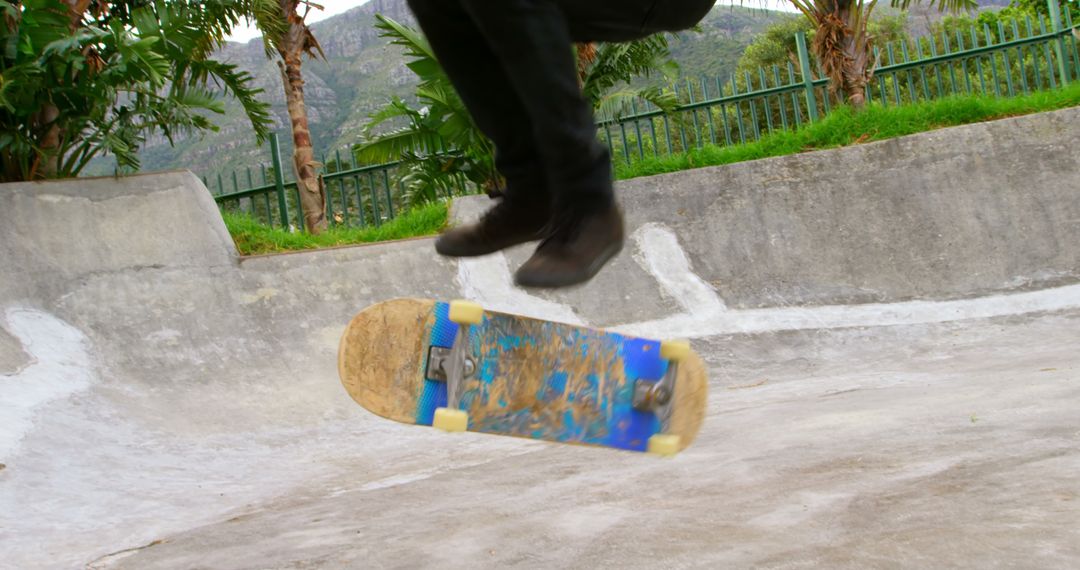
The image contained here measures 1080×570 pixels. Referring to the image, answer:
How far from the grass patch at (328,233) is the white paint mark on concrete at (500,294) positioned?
90cm

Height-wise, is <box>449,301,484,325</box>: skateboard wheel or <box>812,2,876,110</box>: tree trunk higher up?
<box>812,2,876,110</box>: tree trunk

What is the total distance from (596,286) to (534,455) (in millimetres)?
3487

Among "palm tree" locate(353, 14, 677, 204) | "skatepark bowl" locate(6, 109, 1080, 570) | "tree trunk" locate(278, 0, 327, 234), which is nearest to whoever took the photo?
"skatepark bowl" locate(6, 109, 1080, 570)

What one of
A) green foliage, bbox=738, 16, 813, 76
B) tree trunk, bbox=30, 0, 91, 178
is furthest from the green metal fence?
green foliage, bbox=738, 16, 813, 76

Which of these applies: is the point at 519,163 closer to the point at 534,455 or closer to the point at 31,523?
the point at 534,455

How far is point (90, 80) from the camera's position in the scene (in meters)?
7.19

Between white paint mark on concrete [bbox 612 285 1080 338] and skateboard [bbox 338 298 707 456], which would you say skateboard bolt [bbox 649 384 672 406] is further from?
white paint mark on concrete [bbox 612 285 1080 338]

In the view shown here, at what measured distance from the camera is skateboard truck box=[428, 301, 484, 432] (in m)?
1.98

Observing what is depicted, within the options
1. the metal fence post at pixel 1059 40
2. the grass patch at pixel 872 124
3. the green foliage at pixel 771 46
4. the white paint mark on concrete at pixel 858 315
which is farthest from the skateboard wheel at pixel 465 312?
the green foliage at pixel 771 46

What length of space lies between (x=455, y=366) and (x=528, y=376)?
198mm

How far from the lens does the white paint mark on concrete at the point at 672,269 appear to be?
286 inches

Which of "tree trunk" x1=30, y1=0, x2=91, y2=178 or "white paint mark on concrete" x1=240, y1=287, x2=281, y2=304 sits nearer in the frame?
"white paint mark on concrete" x1=240, y1=287, x2=281, y2=304

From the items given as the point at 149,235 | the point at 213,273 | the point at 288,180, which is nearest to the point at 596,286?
the point at 213,273

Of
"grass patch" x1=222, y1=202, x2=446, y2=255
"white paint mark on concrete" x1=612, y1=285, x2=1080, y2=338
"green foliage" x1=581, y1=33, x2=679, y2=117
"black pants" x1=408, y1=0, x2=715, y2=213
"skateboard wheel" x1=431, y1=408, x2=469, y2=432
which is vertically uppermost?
"green foliage" x1=581, y1=33, x2=679, y2=117
